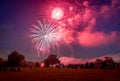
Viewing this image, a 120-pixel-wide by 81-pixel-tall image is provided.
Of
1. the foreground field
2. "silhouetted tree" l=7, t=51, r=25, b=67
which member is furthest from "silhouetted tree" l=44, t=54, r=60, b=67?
the foreground field

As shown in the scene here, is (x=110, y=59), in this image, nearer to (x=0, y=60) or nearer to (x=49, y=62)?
(x=0, y=60)

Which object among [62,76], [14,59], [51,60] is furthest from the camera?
[51,60]

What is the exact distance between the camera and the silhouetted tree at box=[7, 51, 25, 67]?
3814 inches

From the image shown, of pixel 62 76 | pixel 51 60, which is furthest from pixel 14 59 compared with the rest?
pixel 51 60

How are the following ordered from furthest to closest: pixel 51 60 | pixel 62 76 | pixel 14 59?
pixel 51 60 → pixel 14 59 → pixel 62 76

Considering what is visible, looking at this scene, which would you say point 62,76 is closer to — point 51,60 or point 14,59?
point 14,59

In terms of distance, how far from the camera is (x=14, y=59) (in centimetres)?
9819

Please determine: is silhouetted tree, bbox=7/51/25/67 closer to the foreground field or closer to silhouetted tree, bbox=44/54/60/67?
the foreground field

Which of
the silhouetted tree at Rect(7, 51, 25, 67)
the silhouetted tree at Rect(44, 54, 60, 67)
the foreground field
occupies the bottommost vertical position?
the foreground field

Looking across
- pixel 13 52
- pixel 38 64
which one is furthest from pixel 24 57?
pixel 38 64

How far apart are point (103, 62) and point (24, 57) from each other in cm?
3633

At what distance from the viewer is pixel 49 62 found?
17762 centimetres

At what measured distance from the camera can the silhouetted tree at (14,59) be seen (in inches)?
3814

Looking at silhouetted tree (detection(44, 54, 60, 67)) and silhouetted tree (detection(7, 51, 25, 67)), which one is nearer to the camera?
silhouetted tree (detection(7, 51, 25, 67))
